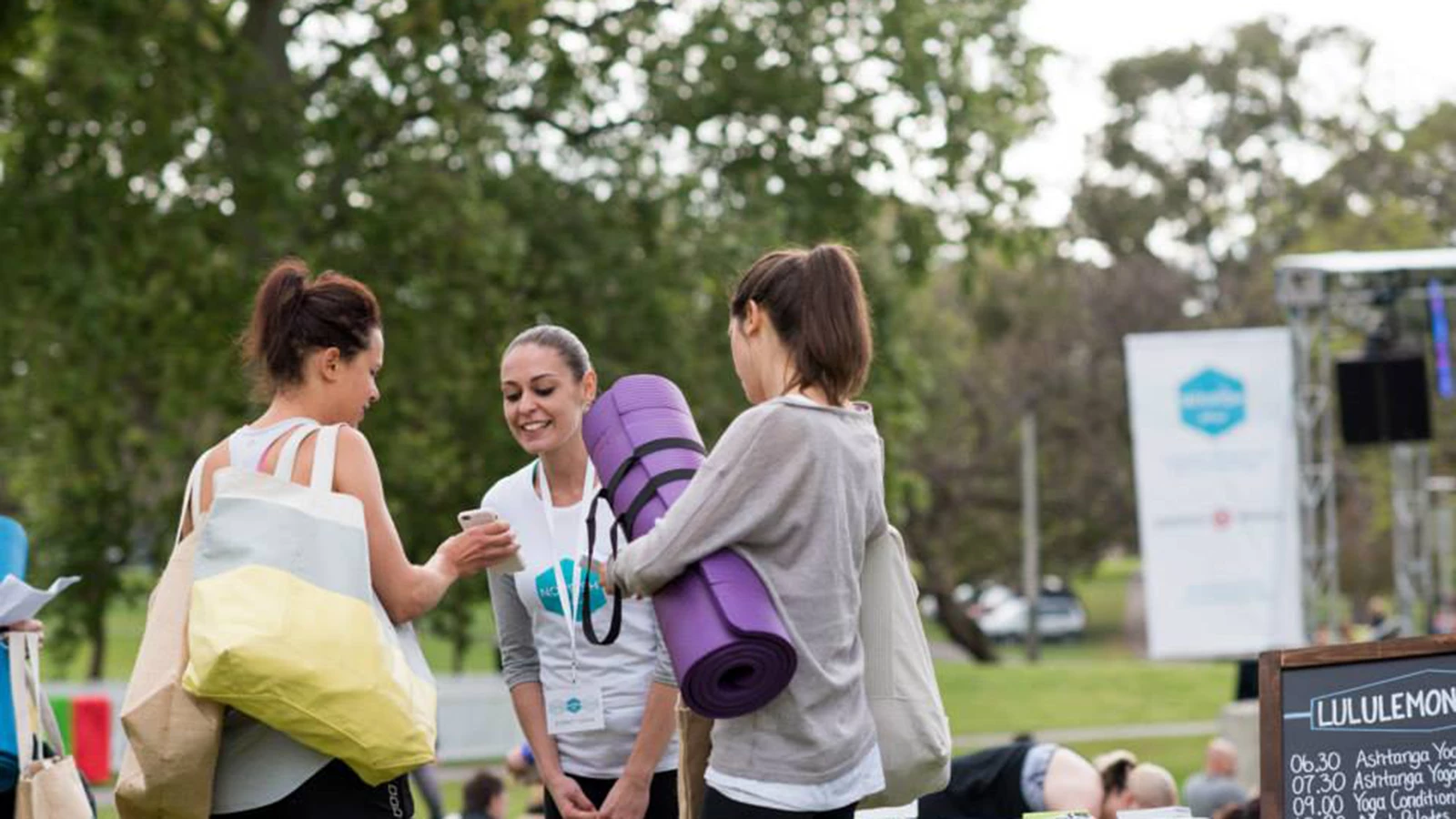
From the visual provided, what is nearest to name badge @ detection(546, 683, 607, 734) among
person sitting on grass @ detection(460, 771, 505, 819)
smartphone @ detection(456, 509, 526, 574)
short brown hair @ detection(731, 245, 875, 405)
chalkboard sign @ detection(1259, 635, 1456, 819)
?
smartphone @ detection(456, 509, 526, 574)

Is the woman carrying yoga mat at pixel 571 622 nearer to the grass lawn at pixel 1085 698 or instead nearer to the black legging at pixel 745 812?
the black legging at pixel 745 812

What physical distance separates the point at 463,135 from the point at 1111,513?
2748 centimetres

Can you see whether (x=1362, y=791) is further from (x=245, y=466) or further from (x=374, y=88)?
(x=374, y=88)

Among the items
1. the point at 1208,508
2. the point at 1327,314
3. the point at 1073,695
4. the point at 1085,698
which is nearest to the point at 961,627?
the point at 1073,695

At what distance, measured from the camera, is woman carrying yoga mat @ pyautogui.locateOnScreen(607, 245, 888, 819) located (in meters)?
3.05

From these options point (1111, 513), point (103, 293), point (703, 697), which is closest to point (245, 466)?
point (703, 697)

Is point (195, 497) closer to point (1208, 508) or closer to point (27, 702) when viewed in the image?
point (27, 702)

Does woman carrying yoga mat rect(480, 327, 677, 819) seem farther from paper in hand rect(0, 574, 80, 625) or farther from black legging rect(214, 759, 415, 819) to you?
paper in hand rect(0, 574, 80, 625)

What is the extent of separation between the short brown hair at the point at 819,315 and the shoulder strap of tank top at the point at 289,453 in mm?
742

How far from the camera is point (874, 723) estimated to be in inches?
128

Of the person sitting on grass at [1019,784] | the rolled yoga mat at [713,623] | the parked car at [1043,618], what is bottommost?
the parked car at [1043,618]

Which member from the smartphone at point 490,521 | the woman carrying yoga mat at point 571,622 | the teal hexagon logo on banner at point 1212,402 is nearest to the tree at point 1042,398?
the teal hexagon logo on banner at point 1212,402

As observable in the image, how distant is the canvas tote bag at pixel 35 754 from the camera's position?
12.2 feet

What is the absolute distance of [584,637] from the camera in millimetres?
3865
